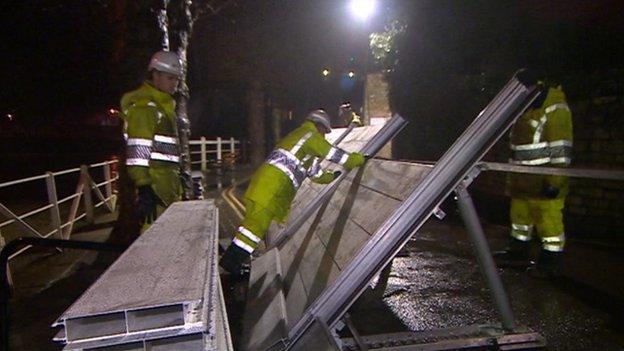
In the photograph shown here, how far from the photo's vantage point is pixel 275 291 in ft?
10.5

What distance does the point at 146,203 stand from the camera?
4047 mm

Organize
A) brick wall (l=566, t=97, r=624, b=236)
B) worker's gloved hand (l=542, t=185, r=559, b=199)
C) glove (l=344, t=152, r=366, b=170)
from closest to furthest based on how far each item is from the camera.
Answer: glove (l=344, t=152, r=366, b=170) < worker's gloved hand (l=542, t=185, r=559, b=199) < brick wall (l=566, t=97, r=624, b=236)

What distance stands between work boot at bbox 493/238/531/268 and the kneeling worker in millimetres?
2512

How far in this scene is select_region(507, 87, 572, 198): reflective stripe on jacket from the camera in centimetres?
441

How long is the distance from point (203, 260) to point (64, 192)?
1685 centimetres

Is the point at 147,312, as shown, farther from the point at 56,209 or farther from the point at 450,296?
the point at 56,209

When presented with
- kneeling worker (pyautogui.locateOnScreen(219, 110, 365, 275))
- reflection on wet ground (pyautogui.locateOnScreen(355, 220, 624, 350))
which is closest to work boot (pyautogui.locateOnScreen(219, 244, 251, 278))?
kneeling worker (pyautogui.locateOnScreen(219, 110, 365, 275))

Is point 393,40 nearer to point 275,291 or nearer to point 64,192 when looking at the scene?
point 275,291

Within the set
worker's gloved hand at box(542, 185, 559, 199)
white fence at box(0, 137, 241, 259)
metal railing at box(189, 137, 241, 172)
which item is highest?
worker's gloved hand at box(542, 185, 559, 199)

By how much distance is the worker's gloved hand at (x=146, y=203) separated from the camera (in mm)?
4016

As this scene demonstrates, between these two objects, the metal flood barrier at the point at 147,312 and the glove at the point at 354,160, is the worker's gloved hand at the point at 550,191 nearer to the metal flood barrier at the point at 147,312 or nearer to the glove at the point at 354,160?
the glove at the point at 354,160

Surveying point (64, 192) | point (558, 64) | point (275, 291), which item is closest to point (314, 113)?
point (275, 291)

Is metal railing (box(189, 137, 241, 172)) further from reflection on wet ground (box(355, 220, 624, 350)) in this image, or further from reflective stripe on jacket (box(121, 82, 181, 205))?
reflection on wet ground (box(355, 220, 624, 350))

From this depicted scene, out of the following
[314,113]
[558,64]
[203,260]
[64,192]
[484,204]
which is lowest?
[64,192]
